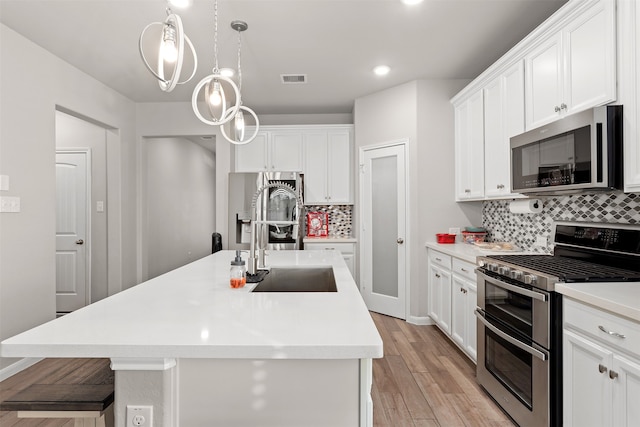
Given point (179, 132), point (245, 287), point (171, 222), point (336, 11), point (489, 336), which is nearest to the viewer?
point (245, 287)

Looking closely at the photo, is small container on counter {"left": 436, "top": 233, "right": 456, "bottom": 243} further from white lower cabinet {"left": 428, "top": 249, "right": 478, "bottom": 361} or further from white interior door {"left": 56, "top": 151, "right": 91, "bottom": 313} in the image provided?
white interior door {"left": 56, "top": 151, "right": 91, "bottom": 313}

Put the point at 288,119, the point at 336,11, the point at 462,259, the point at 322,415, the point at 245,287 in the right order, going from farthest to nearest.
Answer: the point at 288,119 < the point at 462,259 < the point at 336,11 < the point at 245,287 < the point at 322,415

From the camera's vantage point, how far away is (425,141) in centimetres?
388

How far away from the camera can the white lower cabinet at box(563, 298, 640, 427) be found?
1.28 metres

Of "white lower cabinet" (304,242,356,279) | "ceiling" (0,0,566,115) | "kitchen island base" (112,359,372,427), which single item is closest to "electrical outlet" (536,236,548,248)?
"ceiling" (0,0,566,115)

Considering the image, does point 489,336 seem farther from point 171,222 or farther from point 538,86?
point 171,222

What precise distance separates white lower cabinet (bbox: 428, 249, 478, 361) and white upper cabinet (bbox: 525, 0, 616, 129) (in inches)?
47.9

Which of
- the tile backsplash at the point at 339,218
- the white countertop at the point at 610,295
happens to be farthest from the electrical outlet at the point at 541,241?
the tile backsplash at the point at 339,218

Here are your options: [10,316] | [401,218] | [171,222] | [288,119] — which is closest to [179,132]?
[288,119]

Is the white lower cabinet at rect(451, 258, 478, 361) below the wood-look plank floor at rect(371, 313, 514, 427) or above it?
above

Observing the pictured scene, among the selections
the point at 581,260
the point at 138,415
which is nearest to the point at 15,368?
the point at 138,415

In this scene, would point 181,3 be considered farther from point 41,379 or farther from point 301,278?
point 41,379

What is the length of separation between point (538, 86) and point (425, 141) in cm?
153

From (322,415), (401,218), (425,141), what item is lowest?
(322,415)
